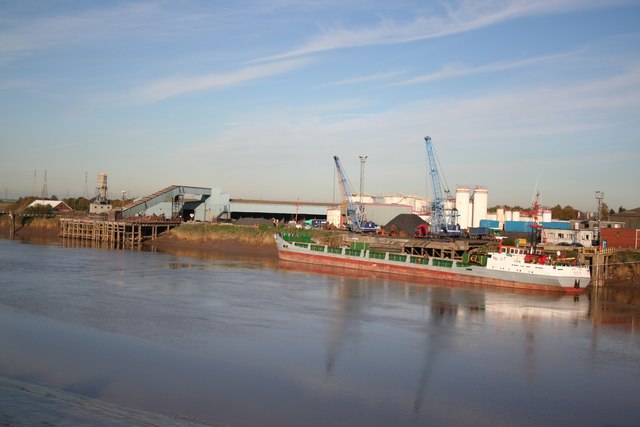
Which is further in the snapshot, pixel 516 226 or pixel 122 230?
pixel 122 230

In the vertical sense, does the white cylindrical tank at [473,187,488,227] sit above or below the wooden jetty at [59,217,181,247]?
above

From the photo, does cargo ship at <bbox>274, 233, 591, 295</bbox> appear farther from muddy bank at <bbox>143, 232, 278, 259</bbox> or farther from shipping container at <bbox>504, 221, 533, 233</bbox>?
shipping container at <bbox>504, 221, 533, 233</bbox>

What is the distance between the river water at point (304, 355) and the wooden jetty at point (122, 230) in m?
27.0

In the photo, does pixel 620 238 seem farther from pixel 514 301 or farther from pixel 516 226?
pixel 514 301

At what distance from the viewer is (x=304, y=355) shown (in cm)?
1717

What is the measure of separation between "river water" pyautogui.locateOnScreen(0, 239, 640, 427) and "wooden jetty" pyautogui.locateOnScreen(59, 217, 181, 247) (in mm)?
27025

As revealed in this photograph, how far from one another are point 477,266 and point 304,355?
2031 centimetres

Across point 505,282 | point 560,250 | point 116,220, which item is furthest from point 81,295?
point 116,220

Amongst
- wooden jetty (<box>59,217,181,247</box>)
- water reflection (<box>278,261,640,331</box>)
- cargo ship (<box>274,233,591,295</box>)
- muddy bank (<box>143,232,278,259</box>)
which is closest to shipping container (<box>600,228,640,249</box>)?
cargo ship (<box>274,233,591,295</box>)

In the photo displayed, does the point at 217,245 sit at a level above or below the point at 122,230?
below

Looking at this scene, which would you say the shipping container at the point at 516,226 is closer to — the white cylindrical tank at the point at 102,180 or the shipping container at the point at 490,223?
the shipping container at the point at 490,223

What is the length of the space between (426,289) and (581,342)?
12.1m

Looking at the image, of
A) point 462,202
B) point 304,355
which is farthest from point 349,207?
point 304,355

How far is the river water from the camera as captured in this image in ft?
41.5
